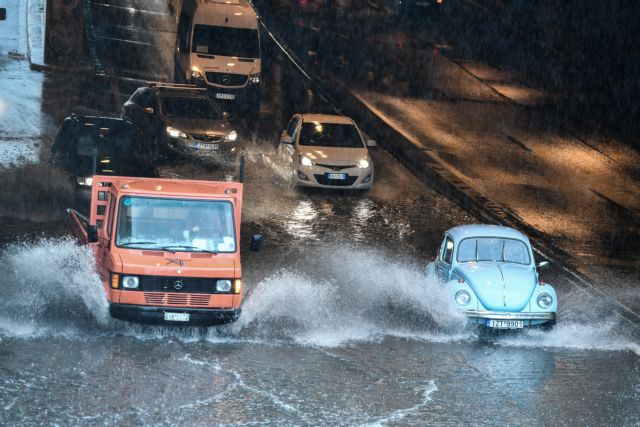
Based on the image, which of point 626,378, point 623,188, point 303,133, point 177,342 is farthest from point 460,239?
point 623,188

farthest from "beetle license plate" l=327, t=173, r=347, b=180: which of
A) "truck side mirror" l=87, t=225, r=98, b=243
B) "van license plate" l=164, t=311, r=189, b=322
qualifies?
"van license plate" l=164, t=311, r=189, b=322

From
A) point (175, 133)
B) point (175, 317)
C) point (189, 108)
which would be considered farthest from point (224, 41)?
point (175, 317)

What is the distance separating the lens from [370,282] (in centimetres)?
1766

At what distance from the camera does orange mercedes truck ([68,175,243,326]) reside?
1357 cm

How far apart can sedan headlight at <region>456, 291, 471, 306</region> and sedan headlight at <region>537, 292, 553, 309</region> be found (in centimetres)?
98

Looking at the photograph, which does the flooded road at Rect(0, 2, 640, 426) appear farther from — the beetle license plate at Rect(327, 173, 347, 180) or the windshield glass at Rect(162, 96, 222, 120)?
the windshield glass at Rect(162, 96, 222, 120)

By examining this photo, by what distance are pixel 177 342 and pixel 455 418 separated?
389 centimetres

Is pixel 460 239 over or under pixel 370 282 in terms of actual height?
over

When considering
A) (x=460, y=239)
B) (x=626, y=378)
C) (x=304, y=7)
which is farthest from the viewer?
(x=304, y=7)

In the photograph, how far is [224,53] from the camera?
3180cm

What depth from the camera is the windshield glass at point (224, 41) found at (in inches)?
1251

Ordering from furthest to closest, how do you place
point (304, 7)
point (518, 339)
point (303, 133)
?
point (304, 7) → point (303, 133) → point (518, 339)

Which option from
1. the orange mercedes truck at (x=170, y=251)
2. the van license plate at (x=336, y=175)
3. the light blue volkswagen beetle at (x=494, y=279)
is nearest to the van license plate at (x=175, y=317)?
the orange mercedes truck at (x=170, y=251)

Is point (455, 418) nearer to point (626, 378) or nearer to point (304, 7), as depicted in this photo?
point (626, 378)
